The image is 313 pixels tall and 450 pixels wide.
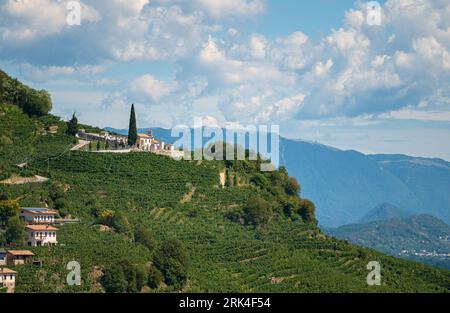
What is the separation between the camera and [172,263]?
61344 mm

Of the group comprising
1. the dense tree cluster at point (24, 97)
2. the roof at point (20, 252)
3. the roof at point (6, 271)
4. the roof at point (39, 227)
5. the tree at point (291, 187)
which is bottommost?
the roof at point (6, 271)

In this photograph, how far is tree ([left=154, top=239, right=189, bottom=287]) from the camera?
6116cm

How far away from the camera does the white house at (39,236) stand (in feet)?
204

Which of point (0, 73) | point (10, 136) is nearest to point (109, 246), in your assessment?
point (10, 136)

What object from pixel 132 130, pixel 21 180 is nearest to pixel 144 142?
pixel 132 130

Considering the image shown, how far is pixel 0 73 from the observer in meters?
94.9

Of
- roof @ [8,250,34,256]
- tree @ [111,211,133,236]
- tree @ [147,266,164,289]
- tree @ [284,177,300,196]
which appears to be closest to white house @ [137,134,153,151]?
tree @ [284,177,300,196]

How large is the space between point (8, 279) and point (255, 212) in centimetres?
2954

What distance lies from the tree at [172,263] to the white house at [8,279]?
1097 cm

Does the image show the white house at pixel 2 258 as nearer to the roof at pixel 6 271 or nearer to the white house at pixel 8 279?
the roof at pixel 6 271

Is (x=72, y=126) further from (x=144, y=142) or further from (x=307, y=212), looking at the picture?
(x=307, y=212)

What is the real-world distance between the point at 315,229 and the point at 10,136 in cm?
3101

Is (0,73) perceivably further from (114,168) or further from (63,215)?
(63,215)

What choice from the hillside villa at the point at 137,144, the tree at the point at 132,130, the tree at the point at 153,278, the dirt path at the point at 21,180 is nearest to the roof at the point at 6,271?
the tree at the point at 153,278
